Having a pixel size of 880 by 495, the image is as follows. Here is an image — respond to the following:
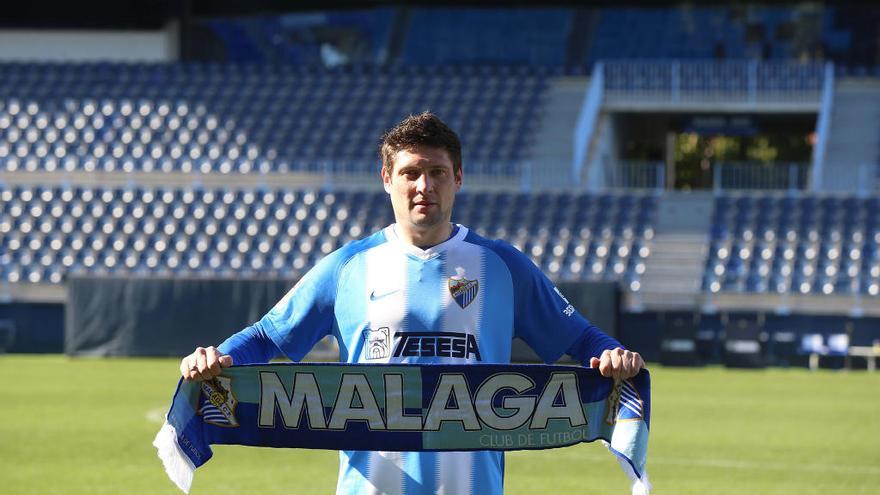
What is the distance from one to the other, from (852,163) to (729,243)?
15.0 feet

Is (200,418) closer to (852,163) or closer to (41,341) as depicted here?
(41,341)

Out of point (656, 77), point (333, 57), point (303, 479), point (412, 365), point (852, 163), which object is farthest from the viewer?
point (333, 57)

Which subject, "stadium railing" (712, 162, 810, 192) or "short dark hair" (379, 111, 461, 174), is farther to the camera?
"stadium railing" (712, 162, 810, 192)

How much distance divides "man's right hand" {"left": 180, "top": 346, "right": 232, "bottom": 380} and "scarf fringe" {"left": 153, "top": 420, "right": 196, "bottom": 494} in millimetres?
273

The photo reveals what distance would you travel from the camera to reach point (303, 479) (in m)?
12.0

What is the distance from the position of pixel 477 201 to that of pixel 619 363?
2447cm

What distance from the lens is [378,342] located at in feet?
16.5

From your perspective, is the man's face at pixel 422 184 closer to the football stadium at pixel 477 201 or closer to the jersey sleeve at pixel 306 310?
the jersey sleeve at pixel 306 310

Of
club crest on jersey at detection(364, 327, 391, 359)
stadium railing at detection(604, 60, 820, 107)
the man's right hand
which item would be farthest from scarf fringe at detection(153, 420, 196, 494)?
stadium railing at detection(604, 60, 820, 107)

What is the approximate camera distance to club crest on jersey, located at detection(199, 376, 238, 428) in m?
5.22

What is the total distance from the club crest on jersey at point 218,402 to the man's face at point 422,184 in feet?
2.96

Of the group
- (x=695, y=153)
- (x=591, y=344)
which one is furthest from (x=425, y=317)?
(x=695, y=153)

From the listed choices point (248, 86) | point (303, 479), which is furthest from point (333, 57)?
point (303, 479)

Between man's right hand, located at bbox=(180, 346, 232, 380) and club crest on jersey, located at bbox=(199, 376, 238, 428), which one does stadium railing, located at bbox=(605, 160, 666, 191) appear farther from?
man's right hand, located at bbox=(180, 346, 232, 380)
